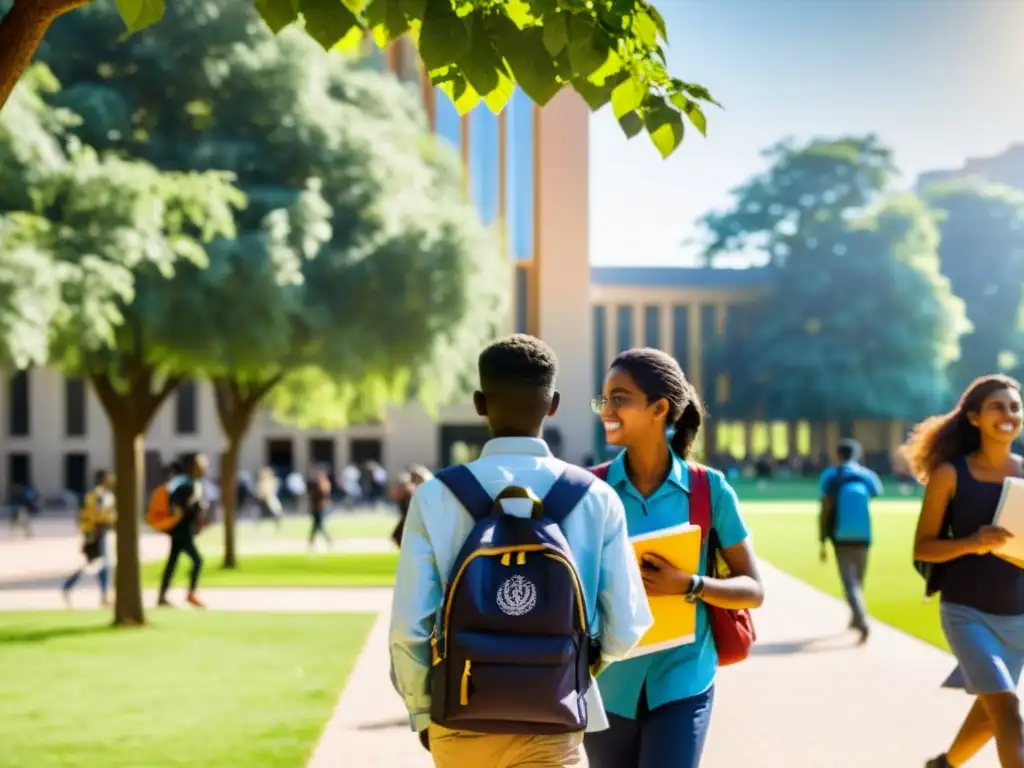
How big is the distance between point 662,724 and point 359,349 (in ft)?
53.1

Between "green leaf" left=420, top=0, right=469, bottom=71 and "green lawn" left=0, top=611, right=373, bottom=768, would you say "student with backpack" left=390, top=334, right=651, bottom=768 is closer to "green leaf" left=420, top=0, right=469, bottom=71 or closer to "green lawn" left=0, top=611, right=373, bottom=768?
"green leaf" left=420, top=0, right=469, bottom=71

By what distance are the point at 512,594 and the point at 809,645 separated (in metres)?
9.60

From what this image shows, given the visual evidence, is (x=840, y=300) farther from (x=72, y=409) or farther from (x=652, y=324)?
(x=72, y=409)

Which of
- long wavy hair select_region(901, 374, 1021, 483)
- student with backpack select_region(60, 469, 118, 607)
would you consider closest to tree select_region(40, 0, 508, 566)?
student with backpack select_region(60, 469, 118, 607)

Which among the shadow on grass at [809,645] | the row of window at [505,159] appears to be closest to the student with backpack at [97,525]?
the shadow on grass at [809,645]

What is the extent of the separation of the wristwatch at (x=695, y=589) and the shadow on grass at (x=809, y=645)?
804 centimetres

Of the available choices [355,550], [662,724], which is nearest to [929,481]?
[662,724]

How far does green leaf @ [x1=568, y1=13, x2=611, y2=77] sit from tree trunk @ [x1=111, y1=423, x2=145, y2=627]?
11226 mm

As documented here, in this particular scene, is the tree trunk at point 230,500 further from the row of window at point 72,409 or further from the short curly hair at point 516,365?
the row of window at point 72,409

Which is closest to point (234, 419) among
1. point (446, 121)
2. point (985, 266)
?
point (446, 121)

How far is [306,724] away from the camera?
847 cm

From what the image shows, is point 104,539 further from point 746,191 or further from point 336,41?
point 746,191

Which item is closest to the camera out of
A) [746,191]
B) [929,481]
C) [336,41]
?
[336,41]

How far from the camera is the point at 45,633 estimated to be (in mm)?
13500
